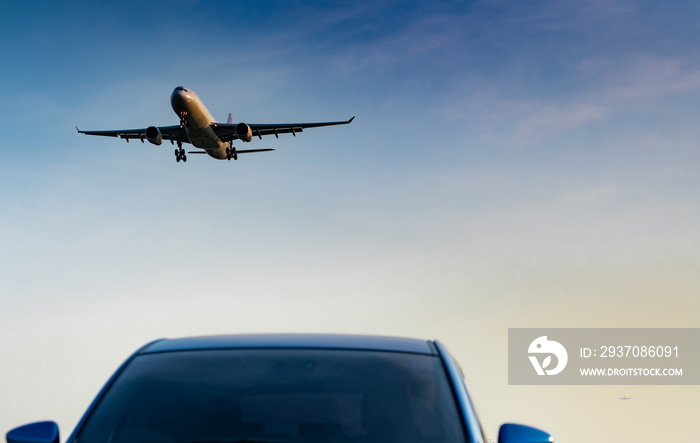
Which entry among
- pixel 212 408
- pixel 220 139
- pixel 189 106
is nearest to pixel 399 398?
pixel 212 408

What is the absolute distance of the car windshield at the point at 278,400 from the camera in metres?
3.07

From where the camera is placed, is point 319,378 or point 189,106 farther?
point 189,106

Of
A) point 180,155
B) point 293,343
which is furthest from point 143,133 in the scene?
point 293,343

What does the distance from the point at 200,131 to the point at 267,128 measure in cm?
434

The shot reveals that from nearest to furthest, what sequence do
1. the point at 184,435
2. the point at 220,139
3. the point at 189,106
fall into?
the point at 184,435, the point at 189,106, the point at 220,139

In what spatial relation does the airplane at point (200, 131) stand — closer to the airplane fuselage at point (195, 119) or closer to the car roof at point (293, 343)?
the airplane fuselage at point (195, 119)

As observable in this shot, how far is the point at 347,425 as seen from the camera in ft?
10.3

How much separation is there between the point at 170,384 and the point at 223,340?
1.32ft

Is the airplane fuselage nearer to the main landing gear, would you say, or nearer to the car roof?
the main landing gear

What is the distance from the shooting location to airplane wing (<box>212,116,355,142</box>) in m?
45.7

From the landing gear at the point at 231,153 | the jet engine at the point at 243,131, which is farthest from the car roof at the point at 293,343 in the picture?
the landing gear at the point at 231,153

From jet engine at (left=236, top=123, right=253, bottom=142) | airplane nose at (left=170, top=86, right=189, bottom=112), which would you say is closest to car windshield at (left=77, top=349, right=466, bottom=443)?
airplane nose at (left=170, top=86, right=189, bottom=112)

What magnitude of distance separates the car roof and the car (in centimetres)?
2

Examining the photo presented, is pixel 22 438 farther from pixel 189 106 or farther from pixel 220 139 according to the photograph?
pixel 220 139
